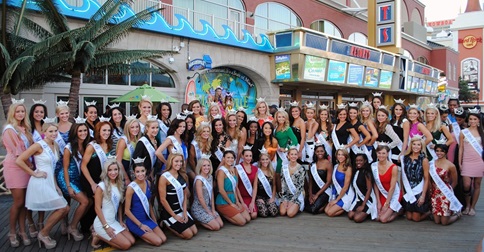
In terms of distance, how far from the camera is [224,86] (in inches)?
638

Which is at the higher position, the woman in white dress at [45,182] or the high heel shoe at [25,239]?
the woman in white dress at [45,182]

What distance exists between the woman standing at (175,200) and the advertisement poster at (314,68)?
12.5 meters

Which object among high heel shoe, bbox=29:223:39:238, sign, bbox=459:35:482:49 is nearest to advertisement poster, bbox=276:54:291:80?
high heel shoe, bbox=29:223:39:238

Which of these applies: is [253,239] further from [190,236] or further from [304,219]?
[304,219]

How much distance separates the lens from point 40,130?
484cm

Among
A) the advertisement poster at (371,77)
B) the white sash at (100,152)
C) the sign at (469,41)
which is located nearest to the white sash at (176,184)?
the white sash at (100,152)

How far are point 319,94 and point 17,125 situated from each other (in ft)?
64.5

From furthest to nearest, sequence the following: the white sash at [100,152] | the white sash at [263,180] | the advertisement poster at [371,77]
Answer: the advertisement poster at [371,77] → the white sash at [263,180] → the white sash at [100,152]

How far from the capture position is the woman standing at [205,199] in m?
5.29

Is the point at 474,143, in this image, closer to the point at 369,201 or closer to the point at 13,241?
the point at 369,201

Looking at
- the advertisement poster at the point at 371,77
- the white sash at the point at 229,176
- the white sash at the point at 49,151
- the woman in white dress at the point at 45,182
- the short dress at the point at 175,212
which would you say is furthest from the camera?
the advertisement poster at the point at 371,77

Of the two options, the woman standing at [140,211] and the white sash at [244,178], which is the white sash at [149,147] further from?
the white sash at [244,178]

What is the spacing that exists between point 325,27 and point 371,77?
14.6 ft

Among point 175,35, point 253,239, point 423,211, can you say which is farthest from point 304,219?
point 175,35
